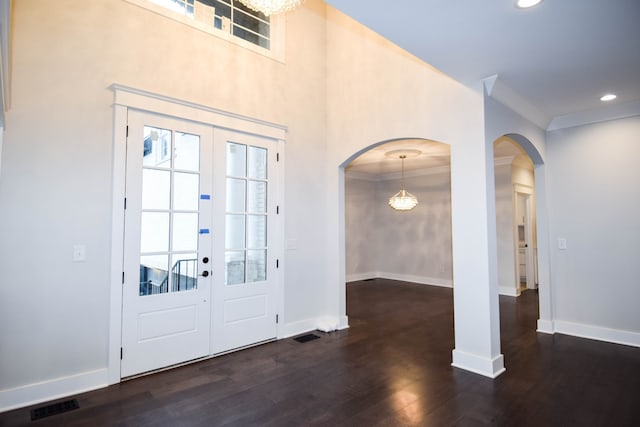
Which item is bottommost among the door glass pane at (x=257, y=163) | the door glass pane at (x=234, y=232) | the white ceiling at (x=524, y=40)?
the door glass pane at (x=234, y=232)

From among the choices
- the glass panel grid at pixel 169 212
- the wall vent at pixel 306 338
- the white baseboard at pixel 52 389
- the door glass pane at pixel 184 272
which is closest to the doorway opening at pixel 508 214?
the wall vent at pixel 306 338

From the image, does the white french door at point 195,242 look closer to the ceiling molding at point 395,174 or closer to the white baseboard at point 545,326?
the white baseboard at point 545,326

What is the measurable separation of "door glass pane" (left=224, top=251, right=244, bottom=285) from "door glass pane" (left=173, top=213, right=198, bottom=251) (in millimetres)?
401

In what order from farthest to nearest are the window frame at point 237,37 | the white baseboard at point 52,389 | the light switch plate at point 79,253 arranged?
the window frame at point 237,37 < the light switch plate at point 79,253 < the white baseboard at point 52,389

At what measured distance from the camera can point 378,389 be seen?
296 centimetres

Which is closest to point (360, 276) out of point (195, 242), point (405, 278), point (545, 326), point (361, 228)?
point (405, 278)

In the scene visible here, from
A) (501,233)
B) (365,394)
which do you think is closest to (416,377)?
(365,394)

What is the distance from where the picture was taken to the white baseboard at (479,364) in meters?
3.21

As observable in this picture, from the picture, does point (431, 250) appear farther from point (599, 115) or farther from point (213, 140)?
point (213, 140)

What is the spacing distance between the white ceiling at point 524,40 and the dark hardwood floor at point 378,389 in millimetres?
2754

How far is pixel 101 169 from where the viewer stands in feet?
10.2

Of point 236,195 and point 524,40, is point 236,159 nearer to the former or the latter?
point 236,195

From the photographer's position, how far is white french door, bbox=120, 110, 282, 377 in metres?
3.26

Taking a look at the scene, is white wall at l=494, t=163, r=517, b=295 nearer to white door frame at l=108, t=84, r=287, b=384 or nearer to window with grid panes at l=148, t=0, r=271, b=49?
window with grid panes at l=148, t=0, r=271, b=49
